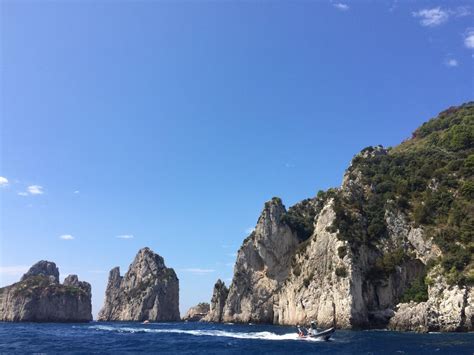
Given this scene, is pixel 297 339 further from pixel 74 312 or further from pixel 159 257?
pixel 159 257

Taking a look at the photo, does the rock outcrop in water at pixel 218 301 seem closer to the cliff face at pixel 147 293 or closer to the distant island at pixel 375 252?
the distant island at pixel 375 252

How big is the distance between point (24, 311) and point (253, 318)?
79093 mm

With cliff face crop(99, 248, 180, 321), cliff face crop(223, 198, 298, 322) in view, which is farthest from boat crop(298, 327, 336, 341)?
cliff face crop(99, 248, 180, 321)

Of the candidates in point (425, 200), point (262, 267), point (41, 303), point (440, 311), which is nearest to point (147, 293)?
point (41, 303)

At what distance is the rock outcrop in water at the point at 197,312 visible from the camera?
18245 centimetres

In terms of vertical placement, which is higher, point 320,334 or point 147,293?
point 147,293

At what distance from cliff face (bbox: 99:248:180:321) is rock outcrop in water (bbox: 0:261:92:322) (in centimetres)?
2210

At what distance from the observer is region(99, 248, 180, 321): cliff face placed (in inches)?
6511

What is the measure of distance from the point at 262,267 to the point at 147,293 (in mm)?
Result: 71436

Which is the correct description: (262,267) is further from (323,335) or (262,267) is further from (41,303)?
(41,303)

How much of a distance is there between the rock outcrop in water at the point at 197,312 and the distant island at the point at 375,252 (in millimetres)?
57561

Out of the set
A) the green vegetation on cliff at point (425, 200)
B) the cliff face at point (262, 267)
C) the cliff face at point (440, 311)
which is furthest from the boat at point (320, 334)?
the cliff face at point (262, 267)

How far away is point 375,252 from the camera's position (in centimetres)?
8088

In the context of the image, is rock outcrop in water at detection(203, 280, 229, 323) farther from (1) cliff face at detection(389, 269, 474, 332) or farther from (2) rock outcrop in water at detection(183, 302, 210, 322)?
(1) cliff face at detection(389, 269, 474, 332)
